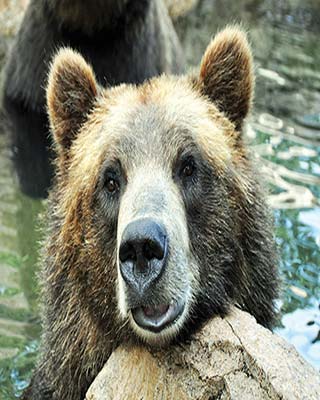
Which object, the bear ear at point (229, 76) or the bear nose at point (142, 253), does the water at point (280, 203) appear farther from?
the bear nose at point (142, 253)

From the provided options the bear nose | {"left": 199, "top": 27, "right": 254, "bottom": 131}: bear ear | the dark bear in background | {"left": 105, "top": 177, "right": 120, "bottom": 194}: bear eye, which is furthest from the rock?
the dark bear in background

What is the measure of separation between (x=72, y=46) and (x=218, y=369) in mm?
5303

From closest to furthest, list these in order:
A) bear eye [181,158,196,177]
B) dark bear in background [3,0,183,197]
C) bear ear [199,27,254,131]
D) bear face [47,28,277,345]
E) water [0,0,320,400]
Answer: bear face [47,28,277,345] < bear eye [181,158,196,177] < bear ear [199,27,254,131] < water [0,0,320,400] < dark bear in background [3,0,183,197]

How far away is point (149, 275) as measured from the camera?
3.72 m

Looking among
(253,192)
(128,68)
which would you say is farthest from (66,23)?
(253,192)

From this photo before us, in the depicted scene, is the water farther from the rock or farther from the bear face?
the rock

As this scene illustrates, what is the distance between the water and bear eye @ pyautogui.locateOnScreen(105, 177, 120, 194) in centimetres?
138

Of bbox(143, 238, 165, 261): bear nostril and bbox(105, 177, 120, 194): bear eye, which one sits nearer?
bbox(143, 238, 165, 261): bear nostril

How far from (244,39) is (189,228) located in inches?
48.6

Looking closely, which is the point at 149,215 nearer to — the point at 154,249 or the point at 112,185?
the point at 154,249

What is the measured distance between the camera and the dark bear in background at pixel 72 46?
8.44 meters

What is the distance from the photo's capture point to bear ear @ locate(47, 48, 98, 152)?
16.3 ft

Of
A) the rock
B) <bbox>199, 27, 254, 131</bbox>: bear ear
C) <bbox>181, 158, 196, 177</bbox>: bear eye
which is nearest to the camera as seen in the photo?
the rock

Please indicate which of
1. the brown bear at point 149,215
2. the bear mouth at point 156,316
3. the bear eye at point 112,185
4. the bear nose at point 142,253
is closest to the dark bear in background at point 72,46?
the brown bear at point 149,215
